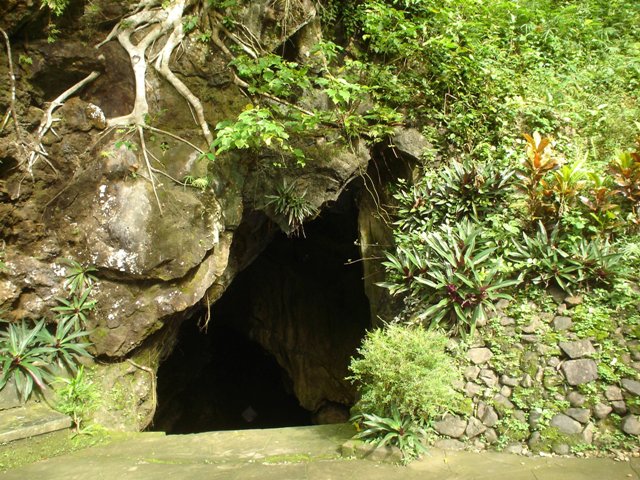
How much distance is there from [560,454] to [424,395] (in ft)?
4.18

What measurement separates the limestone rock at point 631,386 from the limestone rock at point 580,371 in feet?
0.72

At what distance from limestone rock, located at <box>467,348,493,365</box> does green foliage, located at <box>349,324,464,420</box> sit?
1.16ft

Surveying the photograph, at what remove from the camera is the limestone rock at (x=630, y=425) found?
12.1ft

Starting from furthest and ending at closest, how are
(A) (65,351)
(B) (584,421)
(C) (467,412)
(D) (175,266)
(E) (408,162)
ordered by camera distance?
(E) (408,162)
(D) (175,266)
(A) (65,351)
(C) (467,412)
(B) (584,421)

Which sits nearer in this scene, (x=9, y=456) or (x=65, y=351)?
(x=9, y=456)

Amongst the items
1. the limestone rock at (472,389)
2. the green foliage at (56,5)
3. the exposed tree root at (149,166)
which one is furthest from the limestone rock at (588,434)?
the green foliage at (56,5)

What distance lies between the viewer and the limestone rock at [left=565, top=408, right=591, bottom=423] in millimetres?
3859

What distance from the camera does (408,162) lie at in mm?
6445

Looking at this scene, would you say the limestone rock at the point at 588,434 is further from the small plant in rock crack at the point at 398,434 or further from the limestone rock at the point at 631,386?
the small plant in rock crack at the point at 398,434

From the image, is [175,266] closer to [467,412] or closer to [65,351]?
[65,351]

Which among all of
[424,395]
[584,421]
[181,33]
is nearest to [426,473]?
[424,395]

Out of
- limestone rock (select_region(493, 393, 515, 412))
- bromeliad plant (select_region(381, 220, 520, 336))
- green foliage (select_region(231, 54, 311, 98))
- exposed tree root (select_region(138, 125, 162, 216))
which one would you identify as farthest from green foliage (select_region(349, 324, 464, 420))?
green foliage (select_region(231, 54, 311, 98))

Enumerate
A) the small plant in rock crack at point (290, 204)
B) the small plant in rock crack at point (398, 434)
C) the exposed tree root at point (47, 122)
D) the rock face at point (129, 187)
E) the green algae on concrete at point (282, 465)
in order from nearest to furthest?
the green algae on concrete at point (282, 465), the small plant in rock crack at point (398, 434), the rock face at point (129, 187), the exposed tree root at point (47, 122), the small plant in rock crack at point (290, 204)

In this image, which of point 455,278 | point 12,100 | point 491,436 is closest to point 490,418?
point 491,436
